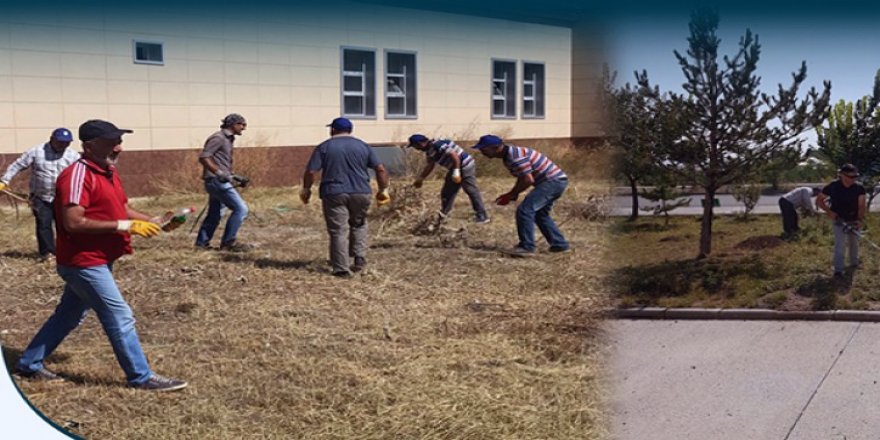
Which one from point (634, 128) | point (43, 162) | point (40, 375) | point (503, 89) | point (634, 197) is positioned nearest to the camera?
point (634, 128)

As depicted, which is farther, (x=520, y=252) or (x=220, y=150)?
(x=520, y=252)

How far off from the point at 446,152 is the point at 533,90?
107 centimetres

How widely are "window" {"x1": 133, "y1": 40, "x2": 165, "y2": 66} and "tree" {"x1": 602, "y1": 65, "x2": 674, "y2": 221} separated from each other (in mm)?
984

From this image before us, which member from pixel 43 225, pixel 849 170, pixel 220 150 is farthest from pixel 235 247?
pixel 849 170

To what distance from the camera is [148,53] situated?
196 centimetres

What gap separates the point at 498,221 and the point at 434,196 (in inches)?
30.0

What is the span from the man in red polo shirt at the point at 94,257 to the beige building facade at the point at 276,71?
0.28 meters

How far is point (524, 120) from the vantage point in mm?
2035

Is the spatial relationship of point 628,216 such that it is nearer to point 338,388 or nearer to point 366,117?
point 366,117

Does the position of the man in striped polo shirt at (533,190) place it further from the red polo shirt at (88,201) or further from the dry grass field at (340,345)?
the red polo shirt at (88,201)

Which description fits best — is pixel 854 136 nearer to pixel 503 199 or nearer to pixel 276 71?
pixel 276 71

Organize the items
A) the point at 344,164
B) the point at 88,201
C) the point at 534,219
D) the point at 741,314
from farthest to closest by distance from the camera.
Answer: the point at 534,219 → the point at 344,164 → the point at 741,314 → the point at 88,201

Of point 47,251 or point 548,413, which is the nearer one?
point 548,413

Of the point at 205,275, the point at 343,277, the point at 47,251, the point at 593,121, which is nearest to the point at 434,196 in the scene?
the point at 343,277
